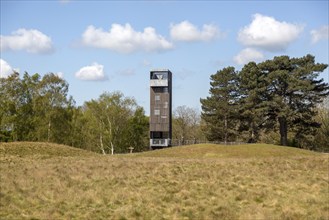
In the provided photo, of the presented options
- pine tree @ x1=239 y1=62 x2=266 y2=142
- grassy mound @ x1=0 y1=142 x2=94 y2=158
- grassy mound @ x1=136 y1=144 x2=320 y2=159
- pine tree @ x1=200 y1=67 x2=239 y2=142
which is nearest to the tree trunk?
pine tree @ x1=239 y1=62 x2=266 y2=142

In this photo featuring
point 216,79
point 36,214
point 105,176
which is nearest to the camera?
point 36,214

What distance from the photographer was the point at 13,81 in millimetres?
58000

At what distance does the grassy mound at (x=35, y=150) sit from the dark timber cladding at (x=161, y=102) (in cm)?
1868

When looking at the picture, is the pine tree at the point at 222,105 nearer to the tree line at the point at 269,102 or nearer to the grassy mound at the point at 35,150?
the tree line at the point at 269,102

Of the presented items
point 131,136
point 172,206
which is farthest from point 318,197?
point 131,136

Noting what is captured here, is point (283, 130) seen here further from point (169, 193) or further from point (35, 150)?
point (169, 193)

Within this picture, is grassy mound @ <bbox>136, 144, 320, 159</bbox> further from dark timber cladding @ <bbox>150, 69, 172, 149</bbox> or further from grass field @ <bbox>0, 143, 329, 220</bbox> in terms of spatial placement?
grass field @ <bbox>0, 143, 329, 220</bbox>

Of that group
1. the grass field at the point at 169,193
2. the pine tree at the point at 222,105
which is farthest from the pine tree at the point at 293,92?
the grass field at the point at 169,193

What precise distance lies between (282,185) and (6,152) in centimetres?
2628

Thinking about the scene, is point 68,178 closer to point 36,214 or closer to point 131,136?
point 36,214

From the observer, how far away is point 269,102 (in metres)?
57.4

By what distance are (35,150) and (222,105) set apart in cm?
3348

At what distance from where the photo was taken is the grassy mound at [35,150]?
35.7m

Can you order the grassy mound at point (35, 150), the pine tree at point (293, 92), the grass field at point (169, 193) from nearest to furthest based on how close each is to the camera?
the grass field at point (169, 193) < the grassy mound at point (35, 150) < the pine tree at point (293, 92)
